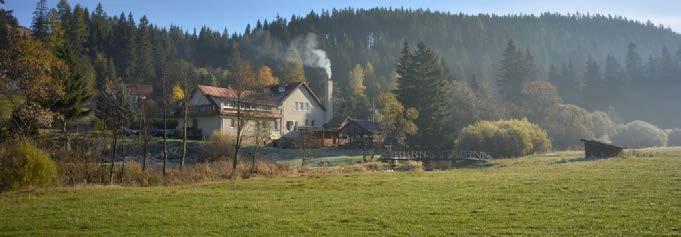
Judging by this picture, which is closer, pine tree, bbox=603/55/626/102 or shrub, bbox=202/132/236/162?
shrub, bbox=202/132/236/162

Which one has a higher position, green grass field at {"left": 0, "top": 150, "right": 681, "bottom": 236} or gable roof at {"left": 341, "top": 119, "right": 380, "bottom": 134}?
gable roof at {"left": 341, "top": 119, "right": 380, "bottom": 134}

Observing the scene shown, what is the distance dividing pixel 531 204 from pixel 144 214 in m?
11.6

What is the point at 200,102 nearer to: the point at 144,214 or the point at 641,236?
the point at 144,214

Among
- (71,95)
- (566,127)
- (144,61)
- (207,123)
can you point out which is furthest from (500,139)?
(144,61)

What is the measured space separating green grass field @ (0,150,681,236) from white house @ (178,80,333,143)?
35.4 metres

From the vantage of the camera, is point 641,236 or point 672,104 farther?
point 672,104

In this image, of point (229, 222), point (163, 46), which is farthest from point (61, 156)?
point (163, 46)

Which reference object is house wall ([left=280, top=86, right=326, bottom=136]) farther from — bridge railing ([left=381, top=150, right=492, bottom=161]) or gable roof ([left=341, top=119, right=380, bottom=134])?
bridge railing ([left=381, top=150, right=492, bottom=161])

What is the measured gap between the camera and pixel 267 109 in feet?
220

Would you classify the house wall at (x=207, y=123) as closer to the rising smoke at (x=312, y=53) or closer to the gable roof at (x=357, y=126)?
the gable roof at (x=357, y=126)

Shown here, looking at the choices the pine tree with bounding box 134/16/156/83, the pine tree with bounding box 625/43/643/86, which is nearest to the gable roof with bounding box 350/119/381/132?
the pine tree with bounding box 134/16/156/83

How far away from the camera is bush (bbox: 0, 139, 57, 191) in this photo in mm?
22047

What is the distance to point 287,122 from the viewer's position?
233 ft

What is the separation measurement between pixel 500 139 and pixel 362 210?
46985mm
